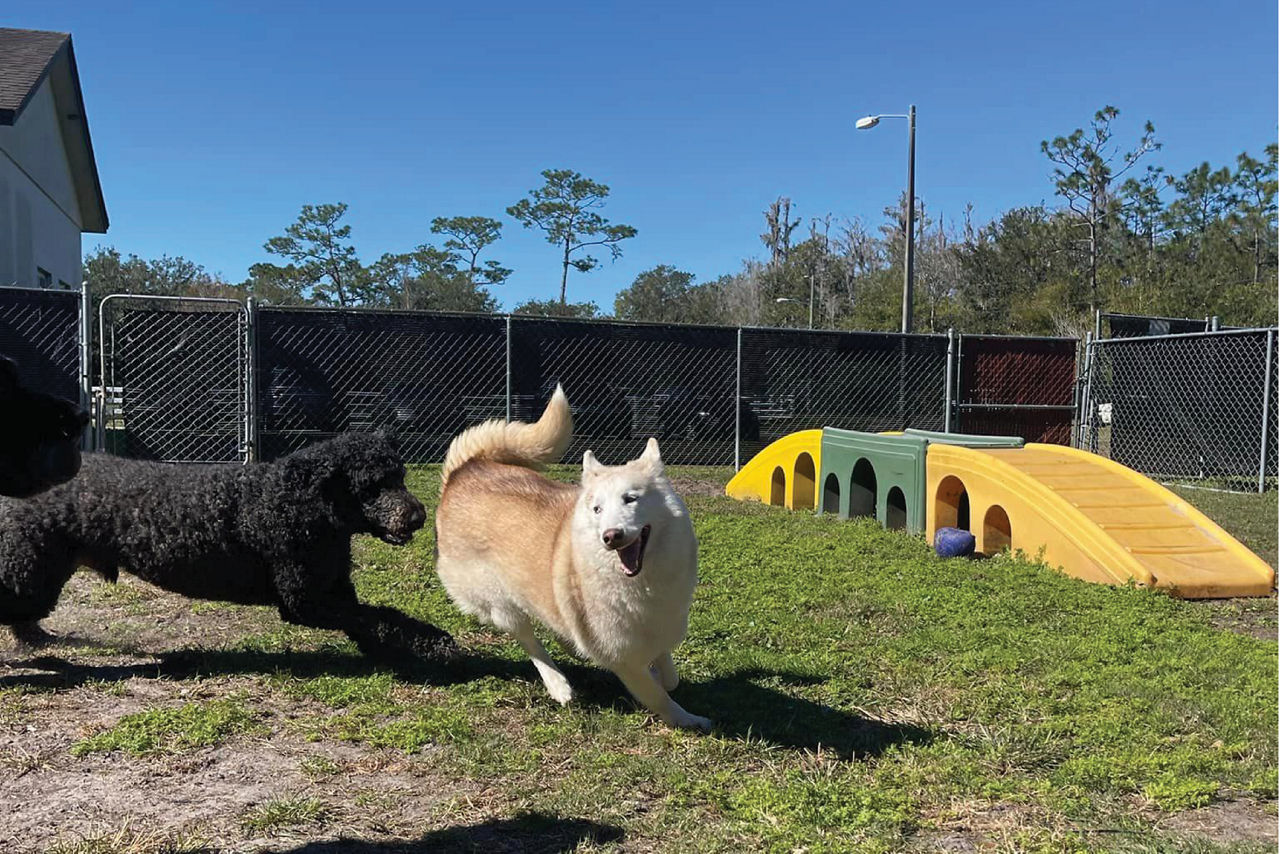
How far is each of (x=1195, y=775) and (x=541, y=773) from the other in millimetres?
2368

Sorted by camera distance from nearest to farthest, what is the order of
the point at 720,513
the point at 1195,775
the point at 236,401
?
the point at 1195,775 → the point at 720,513 → the point at 236,401

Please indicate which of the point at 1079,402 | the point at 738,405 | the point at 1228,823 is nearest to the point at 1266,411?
the point at 1079,402

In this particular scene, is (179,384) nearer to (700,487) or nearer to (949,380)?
(700,487)

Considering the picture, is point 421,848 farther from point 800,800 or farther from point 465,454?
point 465,454

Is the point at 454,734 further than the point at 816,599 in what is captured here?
No

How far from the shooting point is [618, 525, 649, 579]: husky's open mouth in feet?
10.5

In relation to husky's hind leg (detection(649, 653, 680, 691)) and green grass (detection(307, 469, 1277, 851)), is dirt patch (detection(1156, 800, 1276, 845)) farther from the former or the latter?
husky's hind leg (detection(649, 653, 680, 691))

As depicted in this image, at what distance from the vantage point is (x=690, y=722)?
346 cm

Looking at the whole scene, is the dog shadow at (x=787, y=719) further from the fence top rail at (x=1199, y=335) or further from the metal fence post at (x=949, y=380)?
the metal fence post at (x=949, y=380)

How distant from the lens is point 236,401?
10.1 m

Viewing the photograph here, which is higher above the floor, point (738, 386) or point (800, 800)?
point (738, 386)

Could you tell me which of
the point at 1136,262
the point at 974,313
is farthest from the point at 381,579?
the point at 974,313

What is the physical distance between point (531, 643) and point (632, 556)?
1.09 meters

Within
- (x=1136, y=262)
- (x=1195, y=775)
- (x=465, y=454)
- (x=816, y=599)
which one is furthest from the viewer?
(x=1136, y=262)
